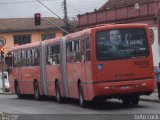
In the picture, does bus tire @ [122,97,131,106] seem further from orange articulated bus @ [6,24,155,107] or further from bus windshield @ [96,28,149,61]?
bus windshield @ [96,28,149,61]

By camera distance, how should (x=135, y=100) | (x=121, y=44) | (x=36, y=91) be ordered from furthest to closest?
(x=36, y=91) < (x=135, y=100) < (x=121, y=44)

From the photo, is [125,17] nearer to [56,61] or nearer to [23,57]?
[23,57]

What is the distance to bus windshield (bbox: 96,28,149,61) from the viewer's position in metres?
22.5

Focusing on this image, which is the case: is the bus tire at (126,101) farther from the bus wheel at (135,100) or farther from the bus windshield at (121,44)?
the bus windshield at (121,44)

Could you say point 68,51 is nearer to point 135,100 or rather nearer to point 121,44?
point 135,100

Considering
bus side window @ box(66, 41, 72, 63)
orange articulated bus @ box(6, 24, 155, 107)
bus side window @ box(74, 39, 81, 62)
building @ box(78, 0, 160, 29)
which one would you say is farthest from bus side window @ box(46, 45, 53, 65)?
building @ box(78, 0, 160, 29)

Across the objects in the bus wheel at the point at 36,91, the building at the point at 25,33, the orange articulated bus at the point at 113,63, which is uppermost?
the building at the point at 25,33

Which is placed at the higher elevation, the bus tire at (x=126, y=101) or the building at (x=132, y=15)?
the building at (x=132, y=15)

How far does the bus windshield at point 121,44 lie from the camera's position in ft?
73.9

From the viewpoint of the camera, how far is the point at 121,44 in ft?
74.2

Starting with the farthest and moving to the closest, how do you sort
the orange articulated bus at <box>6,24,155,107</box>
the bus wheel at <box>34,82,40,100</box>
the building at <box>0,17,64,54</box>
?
the building at <box>0,17,64,54</box>, the bus wheel at <box>34,82,40,100</box>, the orange articulated bus at <box>6,24,155,107</box>

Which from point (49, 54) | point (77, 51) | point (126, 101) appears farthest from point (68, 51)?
point (49, 54)

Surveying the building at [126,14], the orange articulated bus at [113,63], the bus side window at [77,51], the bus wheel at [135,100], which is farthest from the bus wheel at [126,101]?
the building at [126,14]

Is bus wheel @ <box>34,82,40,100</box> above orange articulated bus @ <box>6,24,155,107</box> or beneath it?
beneath
